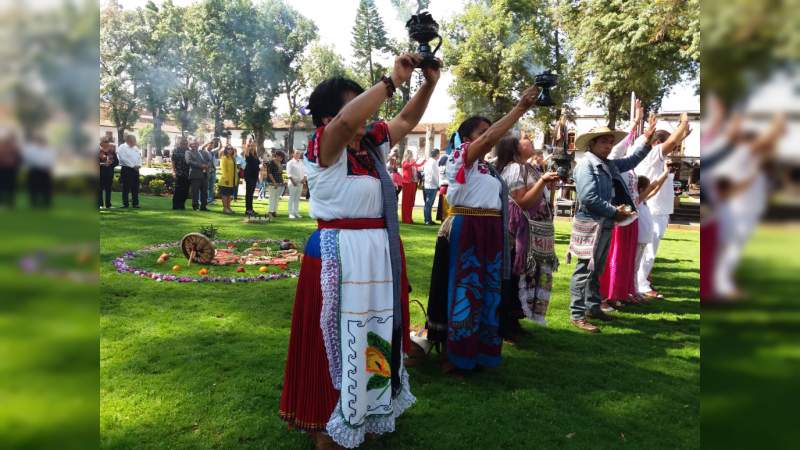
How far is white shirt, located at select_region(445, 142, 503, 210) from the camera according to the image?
458 cm

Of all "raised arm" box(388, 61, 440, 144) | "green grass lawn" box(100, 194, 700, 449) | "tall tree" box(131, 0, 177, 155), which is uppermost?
"tall tree" box(131, 0, 177, 155)

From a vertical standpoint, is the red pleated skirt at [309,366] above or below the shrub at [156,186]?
below

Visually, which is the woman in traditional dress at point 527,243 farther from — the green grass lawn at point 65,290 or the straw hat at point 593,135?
the green grass lawn at point 65,290

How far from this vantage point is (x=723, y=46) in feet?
1.53

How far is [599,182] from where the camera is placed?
5832mm

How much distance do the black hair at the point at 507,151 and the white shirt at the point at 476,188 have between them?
33.3 inches

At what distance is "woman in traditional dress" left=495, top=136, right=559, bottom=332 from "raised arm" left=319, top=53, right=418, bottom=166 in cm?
283

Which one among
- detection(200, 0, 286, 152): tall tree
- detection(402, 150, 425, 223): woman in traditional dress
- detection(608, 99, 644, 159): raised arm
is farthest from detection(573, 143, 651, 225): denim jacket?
detection(200, 0, 286, 152): tall tree

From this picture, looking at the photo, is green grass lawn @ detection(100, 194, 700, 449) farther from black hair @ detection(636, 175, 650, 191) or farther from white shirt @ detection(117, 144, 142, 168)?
white shirt @ detection(117, 144, 142, 168)

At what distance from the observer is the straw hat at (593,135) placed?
5789mm

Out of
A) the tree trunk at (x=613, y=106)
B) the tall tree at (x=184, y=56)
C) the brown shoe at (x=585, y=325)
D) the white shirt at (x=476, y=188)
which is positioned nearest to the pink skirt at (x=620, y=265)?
the brown shoe at (x=585, y=325)

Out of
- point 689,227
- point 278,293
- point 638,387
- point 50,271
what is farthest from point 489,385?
point 689,227

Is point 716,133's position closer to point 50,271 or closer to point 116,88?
point 50,271

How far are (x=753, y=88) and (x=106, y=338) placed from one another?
5.67m
